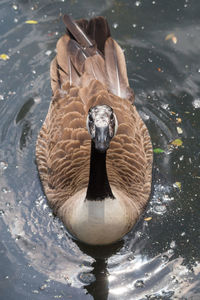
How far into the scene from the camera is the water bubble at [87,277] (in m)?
6.23

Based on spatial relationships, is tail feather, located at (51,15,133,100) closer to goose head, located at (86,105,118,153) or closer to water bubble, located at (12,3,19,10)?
goose head, located at (86,105,118,153)

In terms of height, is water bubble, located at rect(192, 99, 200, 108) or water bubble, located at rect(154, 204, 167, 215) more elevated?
water bubble, located at rect(192, 99, 200, 108)

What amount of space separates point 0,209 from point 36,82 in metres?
2.65

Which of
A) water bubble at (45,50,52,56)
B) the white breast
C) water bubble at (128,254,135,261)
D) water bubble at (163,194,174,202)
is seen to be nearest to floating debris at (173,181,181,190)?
water bubble at (163,194,174,202)

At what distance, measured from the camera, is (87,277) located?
247 inches

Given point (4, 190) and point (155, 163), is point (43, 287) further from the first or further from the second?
point (155, 163)

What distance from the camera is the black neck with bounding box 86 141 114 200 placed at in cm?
570

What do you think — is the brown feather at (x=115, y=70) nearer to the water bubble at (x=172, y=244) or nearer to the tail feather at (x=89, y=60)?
the tail feather at (x=89, y=60)

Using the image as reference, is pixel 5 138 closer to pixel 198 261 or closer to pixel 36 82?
pixel 36 82

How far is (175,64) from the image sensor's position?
359 inches

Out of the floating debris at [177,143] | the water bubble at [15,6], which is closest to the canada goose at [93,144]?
the floating debris at [177,143]

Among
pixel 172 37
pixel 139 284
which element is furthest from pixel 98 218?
pixel 172 37

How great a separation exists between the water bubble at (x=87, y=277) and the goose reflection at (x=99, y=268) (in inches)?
0.5

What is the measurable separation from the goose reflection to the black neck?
0.88 metres
